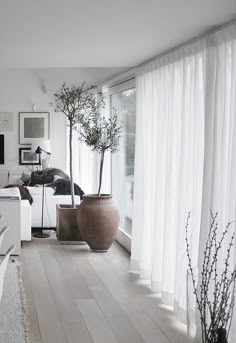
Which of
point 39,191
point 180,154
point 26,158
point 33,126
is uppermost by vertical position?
point 33,126

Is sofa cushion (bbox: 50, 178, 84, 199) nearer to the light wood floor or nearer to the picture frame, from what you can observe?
the light wood floor

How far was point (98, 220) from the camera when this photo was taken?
6.47 m

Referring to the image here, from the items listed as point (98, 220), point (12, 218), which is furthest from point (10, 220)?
point (98, 220)

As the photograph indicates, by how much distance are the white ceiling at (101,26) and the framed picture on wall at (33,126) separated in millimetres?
5420

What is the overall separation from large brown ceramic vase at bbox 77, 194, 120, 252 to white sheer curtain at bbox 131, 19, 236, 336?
2.36 ft

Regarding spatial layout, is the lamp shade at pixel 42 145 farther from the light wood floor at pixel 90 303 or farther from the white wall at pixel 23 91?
the light wood floor at pixel 90 303

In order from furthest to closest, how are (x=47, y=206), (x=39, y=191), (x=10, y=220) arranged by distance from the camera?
(x=39, y=191) → (x=47, y=206) → (x=10, y=220)

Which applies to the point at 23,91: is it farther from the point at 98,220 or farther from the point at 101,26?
the point at 101,26

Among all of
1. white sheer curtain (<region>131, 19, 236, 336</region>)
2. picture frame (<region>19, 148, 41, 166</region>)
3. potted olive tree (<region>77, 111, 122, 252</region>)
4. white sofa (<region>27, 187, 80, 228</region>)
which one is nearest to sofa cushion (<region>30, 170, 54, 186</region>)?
picture frame (<region>19, 148, 41, 166</region>)

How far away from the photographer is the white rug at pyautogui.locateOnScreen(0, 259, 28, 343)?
385cm

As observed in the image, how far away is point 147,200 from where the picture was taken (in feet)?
18.2

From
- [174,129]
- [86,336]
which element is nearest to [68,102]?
[174,129]

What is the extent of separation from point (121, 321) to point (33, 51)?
2.52 metres

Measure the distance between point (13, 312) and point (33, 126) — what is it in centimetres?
675
